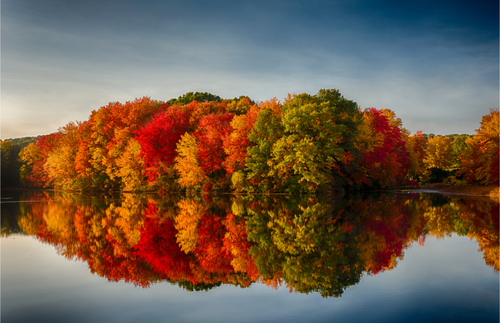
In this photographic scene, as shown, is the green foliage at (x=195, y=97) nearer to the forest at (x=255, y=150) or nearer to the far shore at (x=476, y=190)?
the forest at (x=255, y=150)

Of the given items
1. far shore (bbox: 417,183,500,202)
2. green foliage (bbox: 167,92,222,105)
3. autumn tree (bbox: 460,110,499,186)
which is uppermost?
green foliage (bbox: 167,92,222,105)

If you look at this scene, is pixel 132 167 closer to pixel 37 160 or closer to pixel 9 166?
pixel 37 160

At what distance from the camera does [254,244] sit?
1060 cm

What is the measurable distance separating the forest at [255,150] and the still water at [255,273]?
18.1 metres

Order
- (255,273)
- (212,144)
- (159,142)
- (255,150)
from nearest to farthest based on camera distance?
(255,273), (255,150), (212,144), (159,142)

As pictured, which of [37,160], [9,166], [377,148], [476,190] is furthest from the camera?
[9,166]

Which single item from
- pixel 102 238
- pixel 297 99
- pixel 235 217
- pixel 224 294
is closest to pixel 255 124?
pixel 297 99

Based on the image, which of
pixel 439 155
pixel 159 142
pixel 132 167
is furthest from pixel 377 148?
pixel 439 155

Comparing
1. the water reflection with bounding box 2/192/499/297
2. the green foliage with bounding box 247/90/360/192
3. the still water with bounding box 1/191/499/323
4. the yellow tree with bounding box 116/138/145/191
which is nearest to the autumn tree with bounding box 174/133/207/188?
the green foliage with bounding box 247/90/360/192

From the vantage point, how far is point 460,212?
18.6 m

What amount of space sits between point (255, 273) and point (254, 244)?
8.60 feet

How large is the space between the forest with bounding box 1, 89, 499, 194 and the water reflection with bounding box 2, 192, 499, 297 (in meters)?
15.0

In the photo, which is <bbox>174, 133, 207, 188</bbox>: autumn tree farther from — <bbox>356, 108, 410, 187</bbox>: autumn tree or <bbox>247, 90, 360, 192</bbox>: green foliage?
<bbox>356, 108, 410, 187</bbox>: autumn tree

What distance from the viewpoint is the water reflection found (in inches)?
310
